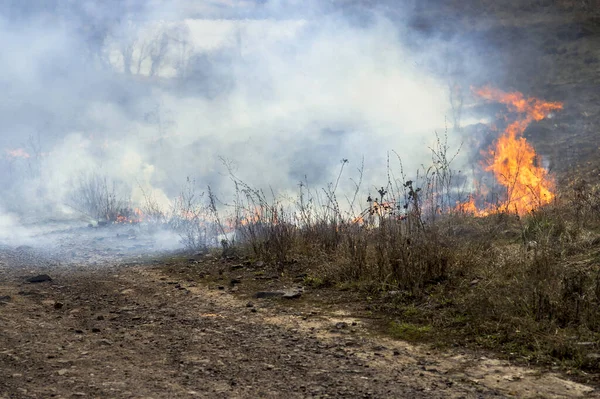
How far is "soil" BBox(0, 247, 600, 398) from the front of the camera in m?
3.23

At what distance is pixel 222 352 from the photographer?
401 centimetres

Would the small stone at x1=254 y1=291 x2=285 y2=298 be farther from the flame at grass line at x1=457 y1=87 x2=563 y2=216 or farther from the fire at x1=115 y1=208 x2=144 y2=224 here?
the fire at x1=115 y1=208 x2=144 y2=224

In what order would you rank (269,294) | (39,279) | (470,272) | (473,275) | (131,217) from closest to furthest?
(473,275) < (470,272) < (269,294) < (39,279) < (131,217)

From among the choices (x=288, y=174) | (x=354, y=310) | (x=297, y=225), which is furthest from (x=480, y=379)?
(x=288, y=174)

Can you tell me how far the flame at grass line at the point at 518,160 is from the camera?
38.8 feet

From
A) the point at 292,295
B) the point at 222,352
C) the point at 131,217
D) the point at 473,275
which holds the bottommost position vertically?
the point at 222,352

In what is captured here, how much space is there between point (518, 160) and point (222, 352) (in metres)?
11.9

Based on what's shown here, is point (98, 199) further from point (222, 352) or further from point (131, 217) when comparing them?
point (222, 352)

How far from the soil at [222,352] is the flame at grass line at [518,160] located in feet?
19.9

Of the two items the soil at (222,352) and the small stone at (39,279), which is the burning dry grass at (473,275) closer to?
the soil at (222,352)

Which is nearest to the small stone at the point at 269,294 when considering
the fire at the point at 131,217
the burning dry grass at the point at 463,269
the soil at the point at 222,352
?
the soil at the point at 222,352

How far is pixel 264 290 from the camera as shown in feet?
20.9

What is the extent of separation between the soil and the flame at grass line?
6053mm

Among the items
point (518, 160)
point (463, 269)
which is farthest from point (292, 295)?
point (518, 160)
